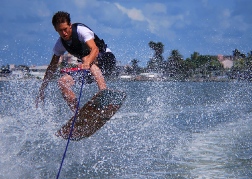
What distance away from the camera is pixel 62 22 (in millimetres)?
5434

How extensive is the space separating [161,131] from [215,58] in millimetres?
96925

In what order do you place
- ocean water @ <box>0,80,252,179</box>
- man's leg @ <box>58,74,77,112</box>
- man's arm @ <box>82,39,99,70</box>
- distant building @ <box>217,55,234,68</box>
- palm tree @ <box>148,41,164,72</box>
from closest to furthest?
man's arm @ <box>82,39,99,70</box>
ocean water @ <box>0,80,252,179</box>
man's leg @ <box>58,74,77,112</box>
palm tree @ <box>148,41,164,72</box>
distant building @ <box>217,55,234,68</box>

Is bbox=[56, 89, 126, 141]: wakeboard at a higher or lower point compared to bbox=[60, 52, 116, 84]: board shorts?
lower

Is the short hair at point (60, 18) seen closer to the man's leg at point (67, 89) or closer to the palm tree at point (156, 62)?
the man's leg at point (67, 89)

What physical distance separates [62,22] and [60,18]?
0.06 m

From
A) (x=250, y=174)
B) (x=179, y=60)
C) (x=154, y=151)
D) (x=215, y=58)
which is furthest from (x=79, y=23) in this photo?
(x=215, y=58)

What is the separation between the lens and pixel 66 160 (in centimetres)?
602

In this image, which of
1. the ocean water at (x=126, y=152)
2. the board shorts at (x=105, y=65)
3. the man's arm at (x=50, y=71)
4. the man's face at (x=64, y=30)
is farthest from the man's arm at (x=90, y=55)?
the ocean water at (x=126, y=152)

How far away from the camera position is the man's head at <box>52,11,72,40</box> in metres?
5.44

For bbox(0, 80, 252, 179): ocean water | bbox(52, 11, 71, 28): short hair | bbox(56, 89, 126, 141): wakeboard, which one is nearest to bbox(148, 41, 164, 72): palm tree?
bbox(0, 80, 252, 179): ocean water

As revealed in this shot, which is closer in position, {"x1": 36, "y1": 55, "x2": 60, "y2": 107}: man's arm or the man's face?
the man's face

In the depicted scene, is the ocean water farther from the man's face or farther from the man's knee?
the man's face

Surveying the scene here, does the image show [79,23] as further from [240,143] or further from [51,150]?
[240,143]

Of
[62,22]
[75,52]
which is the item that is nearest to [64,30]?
[62,22]
